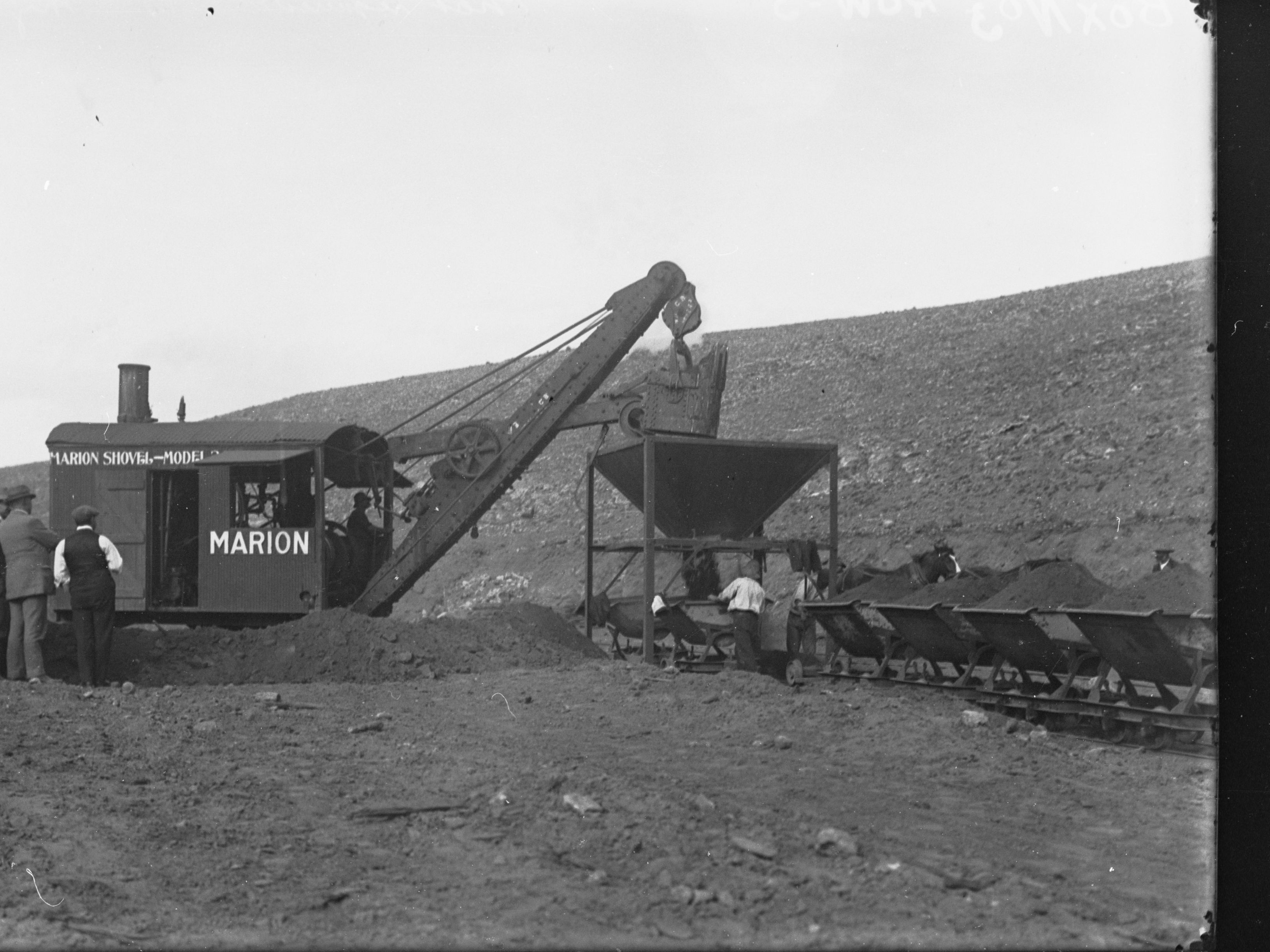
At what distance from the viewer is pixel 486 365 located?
59.3m

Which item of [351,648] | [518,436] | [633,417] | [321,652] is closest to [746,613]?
[633,417]

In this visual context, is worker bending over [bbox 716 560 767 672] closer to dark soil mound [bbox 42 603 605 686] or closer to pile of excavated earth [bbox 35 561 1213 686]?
pile of excavated earth [bbox 35 561 1213 686]

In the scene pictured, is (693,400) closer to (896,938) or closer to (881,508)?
(896,938)

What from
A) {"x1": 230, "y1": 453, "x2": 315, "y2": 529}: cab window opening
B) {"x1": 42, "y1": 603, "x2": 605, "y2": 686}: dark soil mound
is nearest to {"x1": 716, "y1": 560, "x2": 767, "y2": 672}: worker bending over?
{"x1": 42, "y1": 603, "x2": 605, "y2": 686}: dark soil mound

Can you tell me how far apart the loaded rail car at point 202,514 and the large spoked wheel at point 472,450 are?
4.70 ft

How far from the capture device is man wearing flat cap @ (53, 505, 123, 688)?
1154 centimetres

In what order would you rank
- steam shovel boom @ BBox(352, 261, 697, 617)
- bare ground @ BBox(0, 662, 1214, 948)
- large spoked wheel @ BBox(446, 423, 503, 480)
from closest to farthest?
bare ground @ BBox(0, 662, 1214, 948) < steam shovel boom @ BBox(352, 261, 697, 617) < large spoked wheel @ BBox(446, 423, 503, 480)

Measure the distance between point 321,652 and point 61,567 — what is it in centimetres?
259

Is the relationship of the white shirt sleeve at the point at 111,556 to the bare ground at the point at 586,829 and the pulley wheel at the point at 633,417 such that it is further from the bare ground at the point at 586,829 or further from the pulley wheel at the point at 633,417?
the pulley wheel at the point at 633,417

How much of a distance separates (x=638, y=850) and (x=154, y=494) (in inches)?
391

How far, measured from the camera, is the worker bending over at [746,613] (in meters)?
13.4

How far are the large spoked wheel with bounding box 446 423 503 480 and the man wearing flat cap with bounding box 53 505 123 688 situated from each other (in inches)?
170

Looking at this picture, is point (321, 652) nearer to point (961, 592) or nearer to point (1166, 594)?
point (961, 592)

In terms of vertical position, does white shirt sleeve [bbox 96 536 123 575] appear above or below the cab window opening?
below
